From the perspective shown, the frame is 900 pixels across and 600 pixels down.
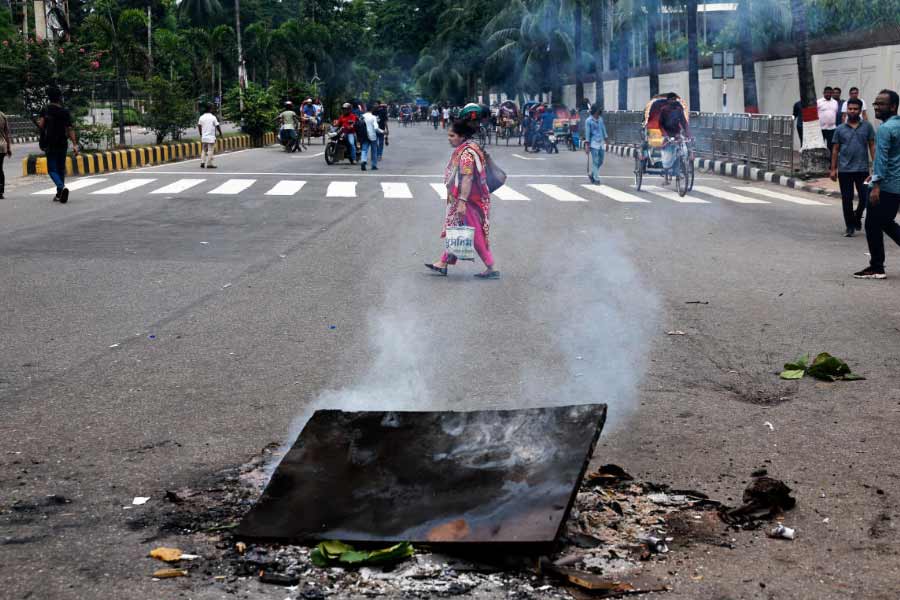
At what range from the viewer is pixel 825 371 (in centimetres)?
650

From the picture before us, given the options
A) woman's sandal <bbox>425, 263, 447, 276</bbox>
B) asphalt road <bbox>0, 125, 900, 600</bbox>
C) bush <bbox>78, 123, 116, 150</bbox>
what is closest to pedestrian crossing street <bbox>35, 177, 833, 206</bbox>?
asphalt road <bbox>0, 125, 900, 600</bbox>

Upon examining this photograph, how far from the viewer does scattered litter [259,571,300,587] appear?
363 centimetres

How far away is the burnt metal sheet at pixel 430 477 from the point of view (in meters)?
3.90

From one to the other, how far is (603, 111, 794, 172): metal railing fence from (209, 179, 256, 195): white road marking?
7948 mm

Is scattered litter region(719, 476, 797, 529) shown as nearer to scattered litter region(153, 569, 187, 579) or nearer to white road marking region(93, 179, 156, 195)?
scattered litter region(153, 569, 187, 579)

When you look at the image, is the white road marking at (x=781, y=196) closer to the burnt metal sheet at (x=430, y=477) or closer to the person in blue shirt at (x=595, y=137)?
the person in blue shirt at (x=595, y=137)

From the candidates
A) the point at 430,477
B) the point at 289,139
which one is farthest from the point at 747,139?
the point at 430,477

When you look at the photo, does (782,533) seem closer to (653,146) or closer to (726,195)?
(726,195)

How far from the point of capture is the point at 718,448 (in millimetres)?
5117

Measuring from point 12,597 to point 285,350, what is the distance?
3.68m

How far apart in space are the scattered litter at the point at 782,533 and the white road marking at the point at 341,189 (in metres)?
15.6

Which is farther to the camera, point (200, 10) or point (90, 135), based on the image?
point (200, 10)

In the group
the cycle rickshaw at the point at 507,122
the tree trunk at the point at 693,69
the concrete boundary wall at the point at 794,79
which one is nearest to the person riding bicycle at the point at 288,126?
the cycle rickshaw at the point at 507,122

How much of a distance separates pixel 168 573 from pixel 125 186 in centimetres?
1803
